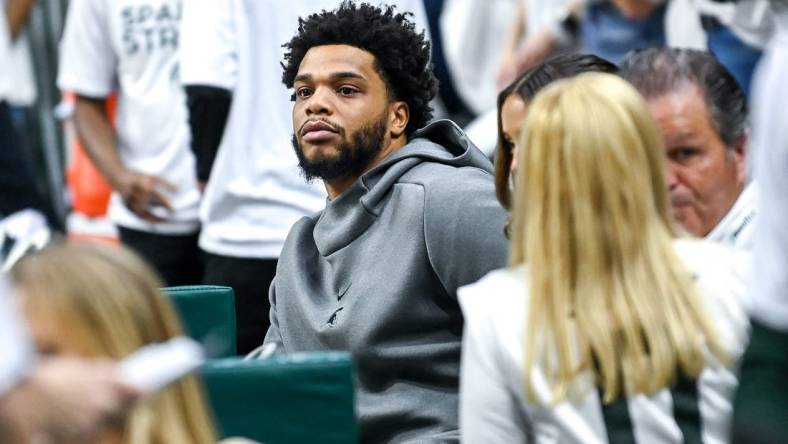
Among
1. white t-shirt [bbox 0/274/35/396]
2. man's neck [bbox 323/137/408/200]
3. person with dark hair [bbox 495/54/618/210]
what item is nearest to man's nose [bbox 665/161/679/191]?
person with dark hair [bbox 495/54/618/210]

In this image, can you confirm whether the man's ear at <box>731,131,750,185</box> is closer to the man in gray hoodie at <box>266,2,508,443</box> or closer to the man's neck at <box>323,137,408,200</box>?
the man in gray hoodie at <box>266,2,508,443</box>

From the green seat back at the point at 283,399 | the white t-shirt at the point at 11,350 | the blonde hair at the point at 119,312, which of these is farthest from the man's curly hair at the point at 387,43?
the white t-shirt at the point at 11,350

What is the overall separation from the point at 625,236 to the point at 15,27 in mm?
3041

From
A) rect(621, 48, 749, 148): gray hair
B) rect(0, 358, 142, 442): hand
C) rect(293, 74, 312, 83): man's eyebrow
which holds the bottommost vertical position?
rect(293, 74, 312, 83): man's eyebrow

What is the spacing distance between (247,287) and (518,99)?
66.3 inches

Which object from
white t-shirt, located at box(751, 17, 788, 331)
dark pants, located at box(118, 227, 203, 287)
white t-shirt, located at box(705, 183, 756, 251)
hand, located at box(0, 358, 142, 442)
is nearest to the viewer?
hand, located at box(0, 358, 142, 442)

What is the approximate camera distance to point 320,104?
4223 millimetres

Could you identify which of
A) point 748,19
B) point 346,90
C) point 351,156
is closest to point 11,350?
point 351,156

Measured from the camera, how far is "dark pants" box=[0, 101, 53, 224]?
16.0ft

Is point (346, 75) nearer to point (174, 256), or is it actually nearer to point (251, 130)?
point (251, 130)

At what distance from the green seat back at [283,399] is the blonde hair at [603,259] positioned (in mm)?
475

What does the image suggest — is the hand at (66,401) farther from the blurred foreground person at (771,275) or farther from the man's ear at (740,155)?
the man's ear at (740,155)

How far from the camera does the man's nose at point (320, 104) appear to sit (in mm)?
4223

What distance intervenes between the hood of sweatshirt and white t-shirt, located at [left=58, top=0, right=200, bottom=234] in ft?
6.05
